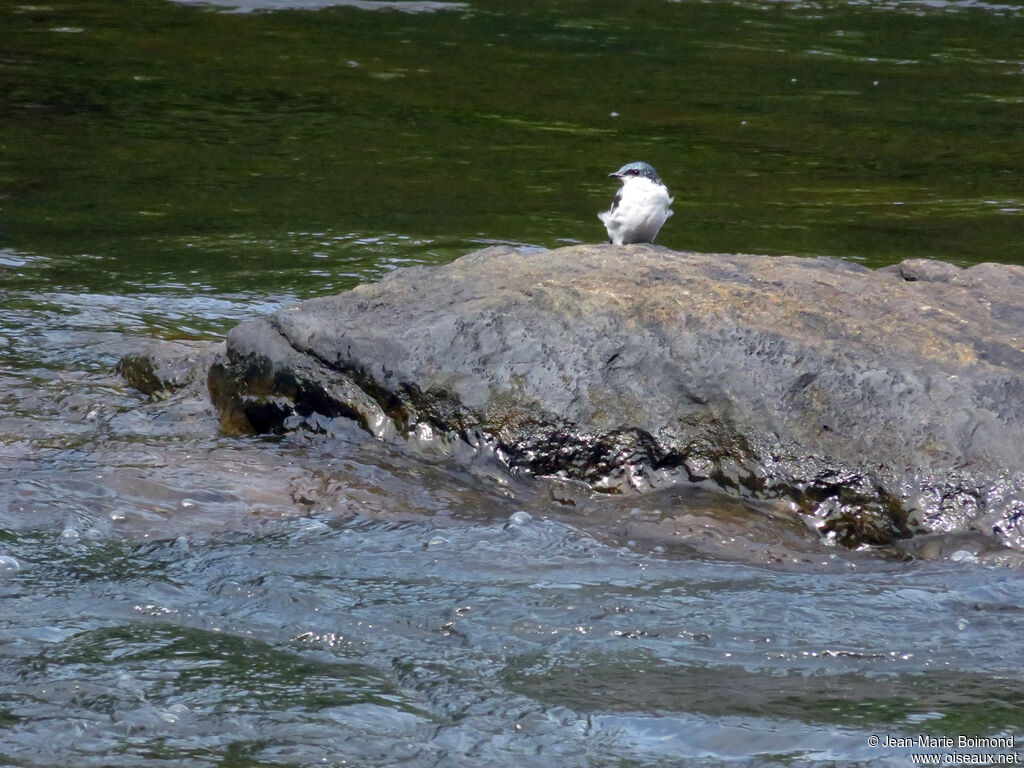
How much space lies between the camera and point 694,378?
17.0 feet

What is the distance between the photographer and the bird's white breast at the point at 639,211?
23.2 feet

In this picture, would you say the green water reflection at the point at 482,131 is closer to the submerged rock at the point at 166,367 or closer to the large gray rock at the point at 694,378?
the submerged rock at the point at 166,367

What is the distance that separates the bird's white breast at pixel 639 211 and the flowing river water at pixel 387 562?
2.08 m

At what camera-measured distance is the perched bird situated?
7.06 m

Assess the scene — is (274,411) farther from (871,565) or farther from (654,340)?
(871,565)

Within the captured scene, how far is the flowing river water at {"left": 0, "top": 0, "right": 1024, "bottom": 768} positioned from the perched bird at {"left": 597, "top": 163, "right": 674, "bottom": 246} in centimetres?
206

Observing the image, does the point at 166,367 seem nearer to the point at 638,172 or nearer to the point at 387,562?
the point at 387,562

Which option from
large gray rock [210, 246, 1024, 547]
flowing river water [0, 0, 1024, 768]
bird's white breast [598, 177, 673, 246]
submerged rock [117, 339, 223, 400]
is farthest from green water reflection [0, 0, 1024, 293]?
large gray rock [210, 246, 1024, 547]

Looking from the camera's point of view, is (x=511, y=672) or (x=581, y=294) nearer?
(x=511, y=672)

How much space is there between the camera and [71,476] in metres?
5.12

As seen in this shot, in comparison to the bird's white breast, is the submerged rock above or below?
below

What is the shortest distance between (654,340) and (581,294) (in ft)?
1.26

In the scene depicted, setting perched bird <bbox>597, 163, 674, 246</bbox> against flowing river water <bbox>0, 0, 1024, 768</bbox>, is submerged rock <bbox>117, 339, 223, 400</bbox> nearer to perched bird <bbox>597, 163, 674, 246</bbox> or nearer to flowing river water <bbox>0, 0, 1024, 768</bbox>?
flowing river water <bbox>0, 0, 1024, 768</bbox>

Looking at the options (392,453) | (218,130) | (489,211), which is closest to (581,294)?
(392,453)
